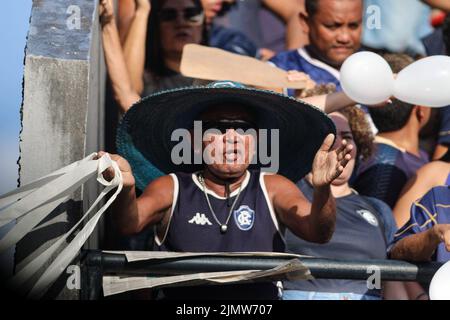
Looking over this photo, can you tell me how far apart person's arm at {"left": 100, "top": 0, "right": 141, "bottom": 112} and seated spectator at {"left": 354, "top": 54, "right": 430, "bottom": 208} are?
1.28 meters

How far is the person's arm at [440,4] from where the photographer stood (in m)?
6.18

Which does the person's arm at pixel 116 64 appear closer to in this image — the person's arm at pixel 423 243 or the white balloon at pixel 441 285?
the person's arm at pixel 423 243

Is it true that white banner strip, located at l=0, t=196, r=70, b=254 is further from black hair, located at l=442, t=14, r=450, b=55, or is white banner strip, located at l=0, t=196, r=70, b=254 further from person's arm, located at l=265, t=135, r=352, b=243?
black hair, located at l=442, t=14, r=450, b=55

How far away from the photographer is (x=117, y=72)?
550 centimetres

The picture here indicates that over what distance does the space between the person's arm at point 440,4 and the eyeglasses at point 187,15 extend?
1294 millimetres

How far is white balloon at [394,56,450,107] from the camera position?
4.88 metres

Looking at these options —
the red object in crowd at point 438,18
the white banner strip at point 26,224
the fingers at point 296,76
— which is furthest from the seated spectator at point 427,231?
the white banner strip at point 26,224

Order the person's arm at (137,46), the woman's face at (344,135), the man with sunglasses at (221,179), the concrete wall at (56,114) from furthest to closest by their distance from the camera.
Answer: the person's arm at (137,46), the woman's face at (344,135), the man with sunglasses at (221,179), the concrete wall at (56,114)

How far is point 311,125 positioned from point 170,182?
721 millimetres

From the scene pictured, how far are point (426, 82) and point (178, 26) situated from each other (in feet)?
5.32

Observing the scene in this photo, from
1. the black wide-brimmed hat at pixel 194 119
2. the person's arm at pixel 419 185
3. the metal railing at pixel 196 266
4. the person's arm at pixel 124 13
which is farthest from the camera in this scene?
the person's arm at pixel 124 13

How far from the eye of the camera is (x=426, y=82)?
4.88 m

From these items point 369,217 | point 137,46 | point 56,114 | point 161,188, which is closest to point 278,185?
point 161,188

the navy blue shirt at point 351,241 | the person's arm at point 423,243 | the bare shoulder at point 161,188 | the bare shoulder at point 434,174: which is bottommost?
the navy blue shirt at point 351,241
